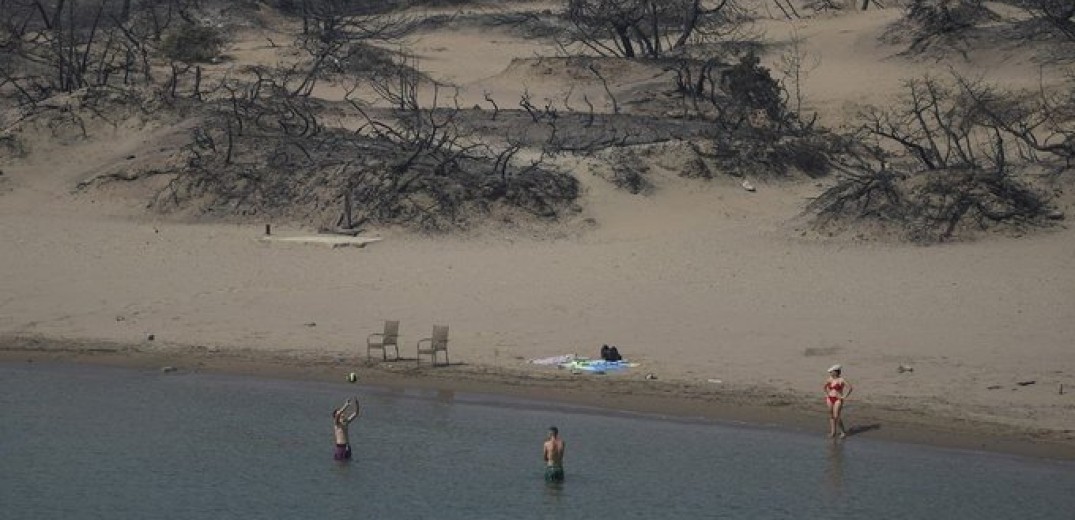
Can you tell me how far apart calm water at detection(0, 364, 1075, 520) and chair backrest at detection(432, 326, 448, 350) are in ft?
1.80

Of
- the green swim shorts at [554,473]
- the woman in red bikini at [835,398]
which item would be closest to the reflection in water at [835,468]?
the woman in red bikini at [835,398]

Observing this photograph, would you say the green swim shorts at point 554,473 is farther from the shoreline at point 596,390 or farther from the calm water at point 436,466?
the shoreline at point 596,390

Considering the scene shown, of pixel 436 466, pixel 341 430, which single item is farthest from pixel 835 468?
pixel 341 430

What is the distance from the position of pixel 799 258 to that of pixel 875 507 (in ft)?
25.6

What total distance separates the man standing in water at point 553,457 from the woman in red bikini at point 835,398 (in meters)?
2.71

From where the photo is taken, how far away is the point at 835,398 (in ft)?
56.1

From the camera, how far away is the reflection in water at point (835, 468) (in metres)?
16.2

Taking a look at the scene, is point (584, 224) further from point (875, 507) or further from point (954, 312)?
point (875, 507)

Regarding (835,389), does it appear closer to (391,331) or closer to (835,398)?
(835,398)

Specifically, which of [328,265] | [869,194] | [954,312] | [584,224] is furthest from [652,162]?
[954,312]

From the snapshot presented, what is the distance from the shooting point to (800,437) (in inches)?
687

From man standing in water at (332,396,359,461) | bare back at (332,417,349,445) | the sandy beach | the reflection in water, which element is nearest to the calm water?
the reflection in water

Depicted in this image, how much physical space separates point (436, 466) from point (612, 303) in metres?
4.87

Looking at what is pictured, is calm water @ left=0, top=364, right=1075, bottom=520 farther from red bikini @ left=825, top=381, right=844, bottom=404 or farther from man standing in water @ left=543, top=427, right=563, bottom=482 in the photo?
red bikini @ left=825, top=381, right=844, bottom=404
